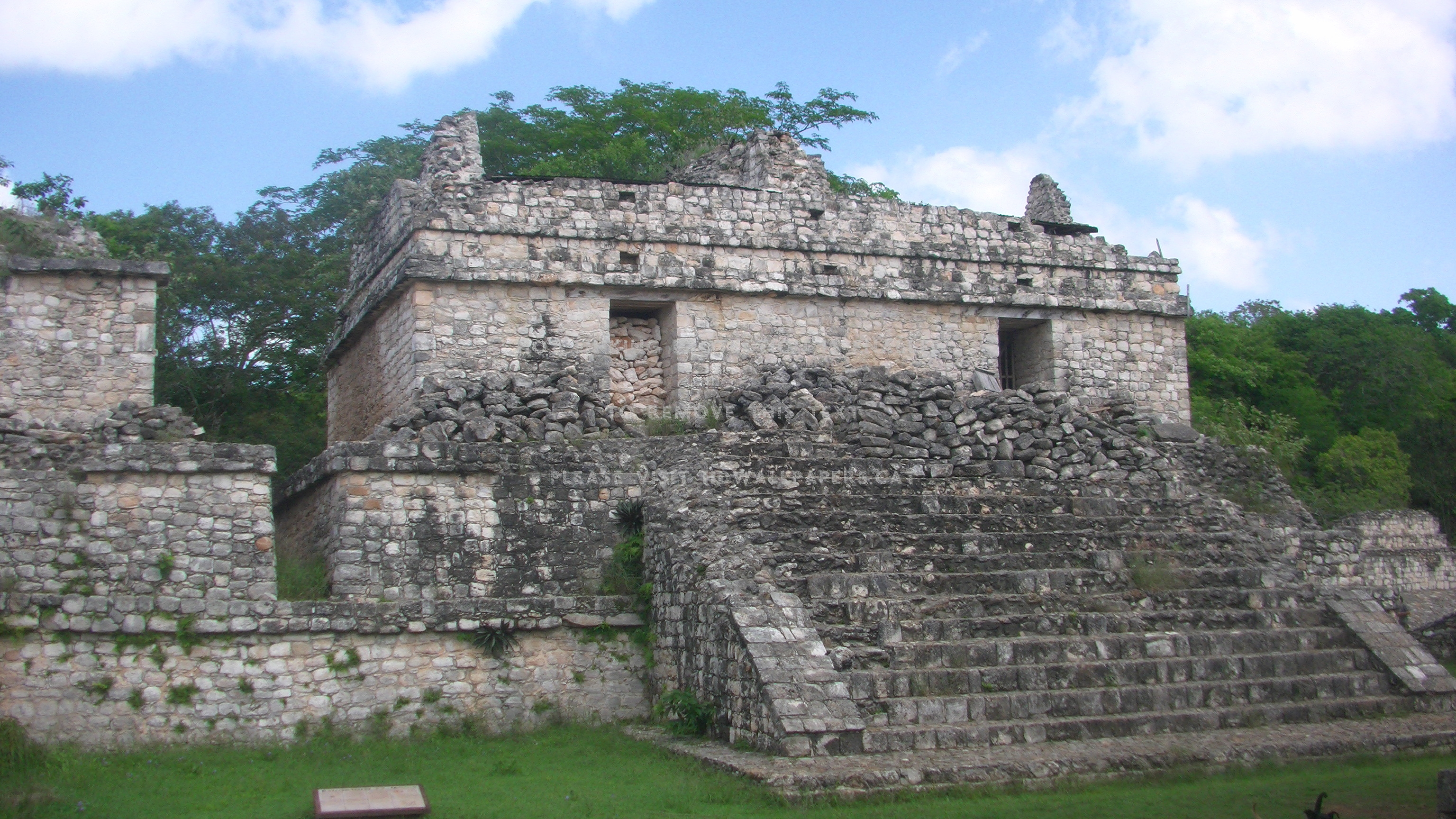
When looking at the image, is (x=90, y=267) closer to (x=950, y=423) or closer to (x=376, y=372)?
(x=376, y=372)

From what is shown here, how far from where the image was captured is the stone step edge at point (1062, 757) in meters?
8.38

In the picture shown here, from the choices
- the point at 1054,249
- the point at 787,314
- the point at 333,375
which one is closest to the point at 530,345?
the point at 787,314

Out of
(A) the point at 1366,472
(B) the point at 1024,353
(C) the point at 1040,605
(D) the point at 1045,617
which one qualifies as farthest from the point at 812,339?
(A) the point at 1366,472

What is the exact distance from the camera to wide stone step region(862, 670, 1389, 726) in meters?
9.38

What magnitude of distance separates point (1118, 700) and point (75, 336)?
32.7ft

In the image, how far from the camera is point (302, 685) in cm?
1067

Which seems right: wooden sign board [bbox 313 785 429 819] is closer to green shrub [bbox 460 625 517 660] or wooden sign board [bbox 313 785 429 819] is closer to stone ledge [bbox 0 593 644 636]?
stone ledge [bbox 0 593 644 636]

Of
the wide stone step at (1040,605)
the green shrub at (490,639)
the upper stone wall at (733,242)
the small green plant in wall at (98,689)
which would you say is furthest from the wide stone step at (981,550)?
the small green plant in wall at (98,689)

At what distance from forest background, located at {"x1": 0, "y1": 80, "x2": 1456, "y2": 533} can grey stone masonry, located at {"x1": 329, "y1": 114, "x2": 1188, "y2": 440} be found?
2.34 metres

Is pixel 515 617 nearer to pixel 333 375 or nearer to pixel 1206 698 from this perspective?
pixel 1206 698

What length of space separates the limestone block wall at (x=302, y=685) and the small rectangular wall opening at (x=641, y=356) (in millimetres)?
3724

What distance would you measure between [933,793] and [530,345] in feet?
24.9

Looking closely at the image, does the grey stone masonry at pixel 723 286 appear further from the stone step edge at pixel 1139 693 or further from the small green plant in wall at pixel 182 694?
the stone step edge at pixel 1139 693

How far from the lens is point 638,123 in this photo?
2588 centimetres
